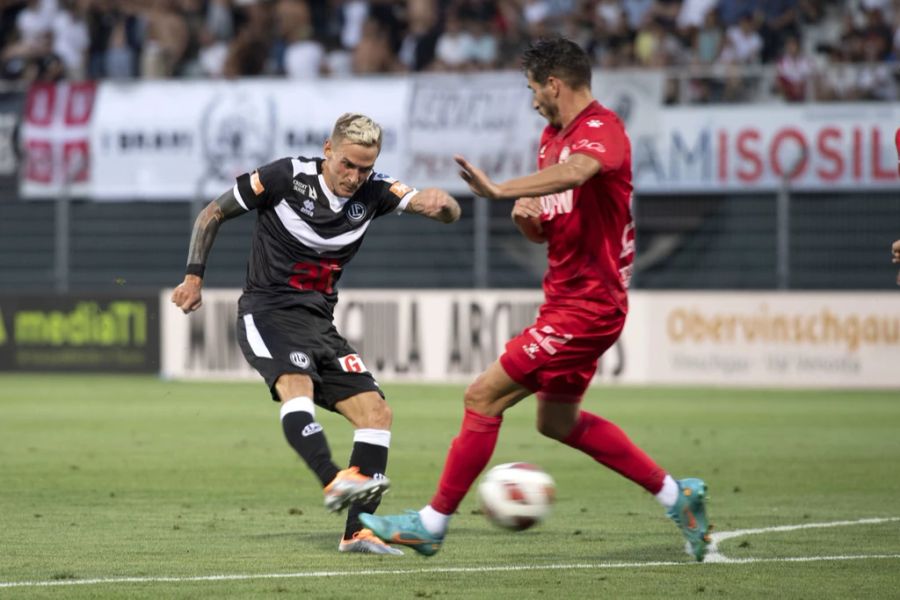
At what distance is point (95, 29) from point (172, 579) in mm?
20647

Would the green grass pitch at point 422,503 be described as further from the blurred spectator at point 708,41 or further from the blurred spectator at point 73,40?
the blurred spectator at point 73,40

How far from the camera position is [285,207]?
848cm

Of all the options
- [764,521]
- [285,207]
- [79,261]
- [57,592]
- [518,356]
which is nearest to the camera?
[57,592]

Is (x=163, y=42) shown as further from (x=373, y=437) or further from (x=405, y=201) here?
(x=373, y=437)

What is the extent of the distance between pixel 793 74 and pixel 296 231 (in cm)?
1521

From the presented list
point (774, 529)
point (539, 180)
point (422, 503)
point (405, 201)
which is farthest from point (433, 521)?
point (422, 503)

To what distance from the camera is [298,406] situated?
8.08 m

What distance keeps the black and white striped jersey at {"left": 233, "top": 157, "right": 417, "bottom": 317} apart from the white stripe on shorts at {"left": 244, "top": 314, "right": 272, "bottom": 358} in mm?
93

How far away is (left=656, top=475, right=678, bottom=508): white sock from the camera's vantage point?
779cm

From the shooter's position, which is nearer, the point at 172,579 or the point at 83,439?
the point at 172,579

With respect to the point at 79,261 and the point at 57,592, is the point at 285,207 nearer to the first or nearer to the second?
the point at 57,592

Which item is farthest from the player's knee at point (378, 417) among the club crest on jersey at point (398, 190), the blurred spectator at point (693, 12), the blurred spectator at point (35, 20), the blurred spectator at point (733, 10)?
the blurred spectator at point (35, 20)

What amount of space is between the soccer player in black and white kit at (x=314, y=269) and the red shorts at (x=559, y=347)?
0.85 metres

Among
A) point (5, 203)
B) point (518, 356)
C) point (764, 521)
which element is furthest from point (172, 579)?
point (5, 203)
